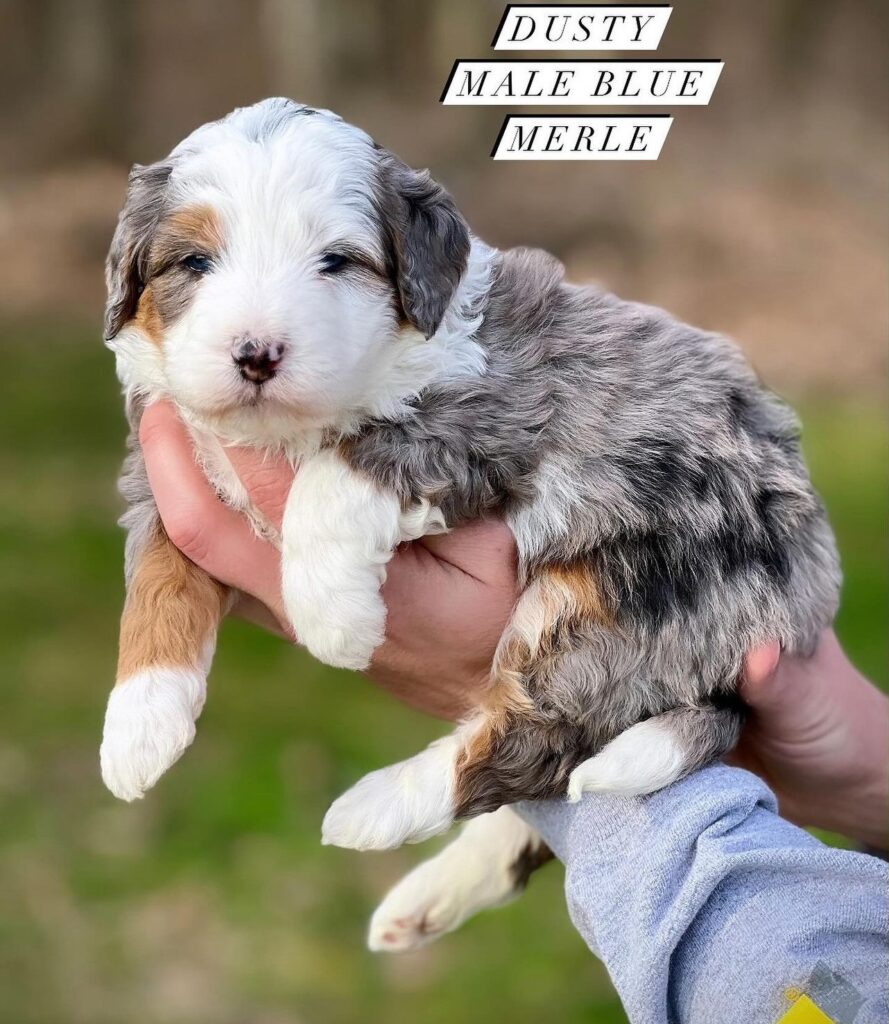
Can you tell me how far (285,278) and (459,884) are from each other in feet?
5.94

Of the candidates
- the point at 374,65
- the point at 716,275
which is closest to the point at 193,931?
the point at 374,65

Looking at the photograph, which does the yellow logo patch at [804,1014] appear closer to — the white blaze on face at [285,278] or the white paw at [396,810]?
the white paw at [396,810]

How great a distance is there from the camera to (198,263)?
2588mm

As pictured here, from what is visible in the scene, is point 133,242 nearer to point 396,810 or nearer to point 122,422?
point 396,810

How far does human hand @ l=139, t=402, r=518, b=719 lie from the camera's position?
2.88 metres

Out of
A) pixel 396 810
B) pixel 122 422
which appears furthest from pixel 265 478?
pixel 122 422

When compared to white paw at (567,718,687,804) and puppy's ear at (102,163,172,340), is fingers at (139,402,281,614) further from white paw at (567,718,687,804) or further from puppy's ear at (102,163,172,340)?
white paw at (567,718,687,804)

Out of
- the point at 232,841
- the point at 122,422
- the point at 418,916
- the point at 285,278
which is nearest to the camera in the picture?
the point at 285,278

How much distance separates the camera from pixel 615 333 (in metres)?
2.97

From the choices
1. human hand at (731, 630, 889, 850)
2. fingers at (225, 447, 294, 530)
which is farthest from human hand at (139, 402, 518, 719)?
human hand at (731, 630, 889, 850)

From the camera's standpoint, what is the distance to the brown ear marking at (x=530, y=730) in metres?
2.77

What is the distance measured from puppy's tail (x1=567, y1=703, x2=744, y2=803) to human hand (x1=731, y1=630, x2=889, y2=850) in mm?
194

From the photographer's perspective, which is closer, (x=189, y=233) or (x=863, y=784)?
(x=189, y=233)

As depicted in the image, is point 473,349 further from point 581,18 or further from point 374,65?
point 374,65
